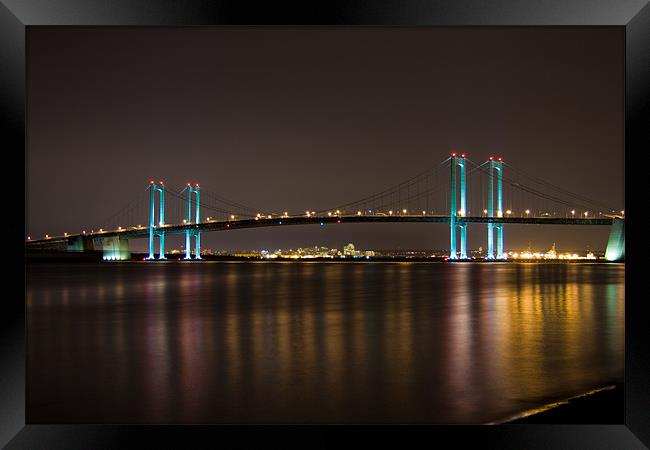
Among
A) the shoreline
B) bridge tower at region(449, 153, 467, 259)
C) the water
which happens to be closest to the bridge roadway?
bridge tower at region(449, 153, 467, 259)

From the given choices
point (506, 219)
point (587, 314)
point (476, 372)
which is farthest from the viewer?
point (506, 219)

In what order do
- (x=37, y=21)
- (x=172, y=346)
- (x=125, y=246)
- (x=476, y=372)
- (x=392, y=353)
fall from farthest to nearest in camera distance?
(x=125, y=246), (x=172, y=346), (x=392, y=353), (x=476, y=372), (x=37, y=21)

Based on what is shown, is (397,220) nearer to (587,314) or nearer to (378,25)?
(587,314)

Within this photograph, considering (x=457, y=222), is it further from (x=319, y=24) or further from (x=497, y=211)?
(x=319, y=24)

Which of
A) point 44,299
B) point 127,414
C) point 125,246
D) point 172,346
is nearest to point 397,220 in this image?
point 125,246

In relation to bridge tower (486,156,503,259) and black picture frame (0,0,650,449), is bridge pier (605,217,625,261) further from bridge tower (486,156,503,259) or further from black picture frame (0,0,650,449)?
black picture frame (0,0,650,449)

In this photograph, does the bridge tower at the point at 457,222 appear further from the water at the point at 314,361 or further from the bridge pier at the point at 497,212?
the water at the point at 314,361

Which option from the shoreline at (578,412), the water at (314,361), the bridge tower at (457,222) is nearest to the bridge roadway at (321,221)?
the bridge tower at (457,222)
